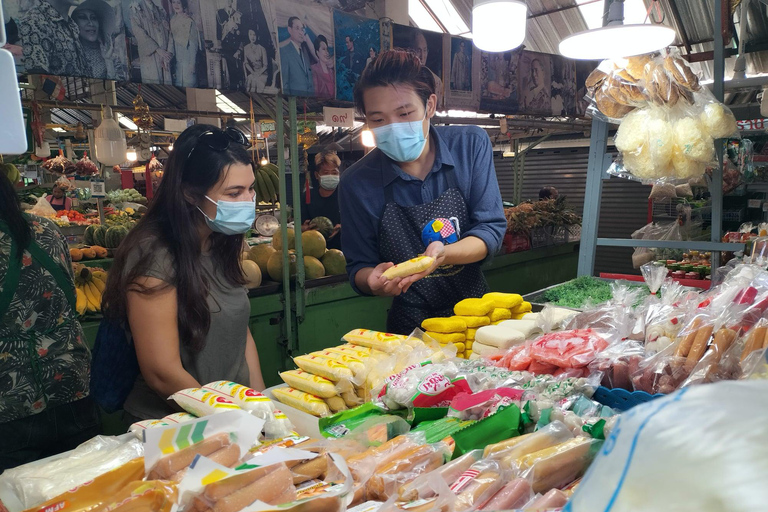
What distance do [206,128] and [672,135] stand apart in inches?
91.1

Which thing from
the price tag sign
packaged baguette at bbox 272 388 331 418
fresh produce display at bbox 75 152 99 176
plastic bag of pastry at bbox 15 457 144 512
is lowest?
packaged baguette at bbox 272 388 331 418

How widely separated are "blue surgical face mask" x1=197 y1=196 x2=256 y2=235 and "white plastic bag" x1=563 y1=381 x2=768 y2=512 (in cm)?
212

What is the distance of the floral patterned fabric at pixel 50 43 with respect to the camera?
3.04 m

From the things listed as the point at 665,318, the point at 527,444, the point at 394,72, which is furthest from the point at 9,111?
the point at 394,72

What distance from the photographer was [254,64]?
155 inches

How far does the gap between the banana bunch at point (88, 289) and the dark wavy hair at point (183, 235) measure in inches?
74.4

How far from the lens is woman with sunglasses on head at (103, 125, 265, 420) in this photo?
6.94 feet

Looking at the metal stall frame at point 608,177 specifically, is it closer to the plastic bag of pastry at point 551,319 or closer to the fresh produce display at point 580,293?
the fresh produce display at point 580,293

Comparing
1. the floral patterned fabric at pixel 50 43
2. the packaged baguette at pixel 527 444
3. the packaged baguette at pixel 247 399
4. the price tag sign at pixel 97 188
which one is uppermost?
the floral patterned fabric at pixel 50 43

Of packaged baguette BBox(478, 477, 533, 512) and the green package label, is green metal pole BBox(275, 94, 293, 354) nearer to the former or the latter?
the green package label

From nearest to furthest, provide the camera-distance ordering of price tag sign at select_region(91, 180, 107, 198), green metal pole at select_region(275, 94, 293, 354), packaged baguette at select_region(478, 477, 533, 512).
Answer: packaged baguette at select_region(478, 477, 533, 512), green metal pole at select_region(275, 94, 293, 354), price tag sign at select_region(91, 180, 107, 198)

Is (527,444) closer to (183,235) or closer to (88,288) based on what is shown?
(183,235)

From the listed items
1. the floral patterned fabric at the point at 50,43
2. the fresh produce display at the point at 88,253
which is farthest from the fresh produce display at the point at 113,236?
the floral patterned fabric at the point at 50,43

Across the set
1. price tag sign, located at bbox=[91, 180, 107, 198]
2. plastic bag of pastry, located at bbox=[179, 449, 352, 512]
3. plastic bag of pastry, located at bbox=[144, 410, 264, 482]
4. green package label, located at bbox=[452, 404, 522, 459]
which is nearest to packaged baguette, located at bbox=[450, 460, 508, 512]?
green package label, located at bbox=[452, 404, 522, 459]
